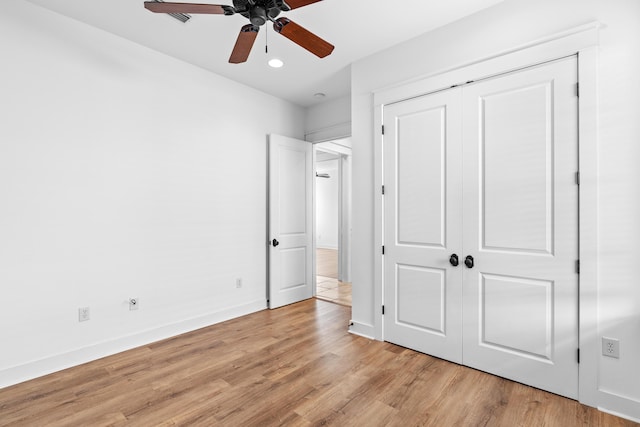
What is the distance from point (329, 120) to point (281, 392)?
11.7 ft

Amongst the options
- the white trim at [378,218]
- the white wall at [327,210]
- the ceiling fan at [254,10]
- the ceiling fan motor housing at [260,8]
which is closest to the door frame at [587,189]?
the white trim at [378,218]

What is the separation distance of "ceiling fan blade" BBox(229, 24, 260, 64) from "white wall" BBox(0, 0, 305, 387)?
1453mm

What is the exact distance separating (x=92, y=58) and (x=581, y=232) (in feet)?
13.3

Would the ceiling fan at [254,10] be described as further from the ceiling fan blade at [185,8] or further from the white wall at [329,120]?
the white wall at [329,120]

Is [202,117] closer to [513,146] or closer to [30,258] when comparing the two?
[30,258]

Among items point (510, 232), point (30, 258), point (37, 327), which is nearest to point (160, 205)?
point (30, 258)

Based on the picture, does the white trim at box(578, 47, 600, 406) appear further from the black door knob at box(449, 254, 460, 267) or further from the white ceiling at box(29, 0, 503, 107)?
the white ceiling at box(29, 0, 503, 107)

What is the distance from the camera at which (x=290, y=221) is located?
4.43 metres

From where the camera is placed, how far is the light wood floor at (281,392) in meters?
1.93

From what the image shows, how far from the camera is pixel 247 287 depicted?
401cm

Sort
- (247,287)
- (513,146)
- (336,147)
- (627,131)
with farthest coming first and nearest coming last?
(336,147) → (247,287) → (513,146) → (627,131)

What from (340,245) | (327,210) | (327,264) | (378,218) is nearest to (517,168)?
(378,218)

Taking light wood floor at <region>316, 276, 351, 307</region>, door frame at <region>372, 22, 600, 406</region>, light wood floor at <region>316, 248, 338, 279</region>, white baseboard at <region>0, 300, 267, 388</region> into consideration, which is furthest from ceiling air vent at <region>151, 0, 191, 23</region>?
light wood floor at <region>316, 248, 338, 279</region>

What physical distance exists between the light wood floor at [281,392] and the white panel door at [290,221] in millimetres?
1352
